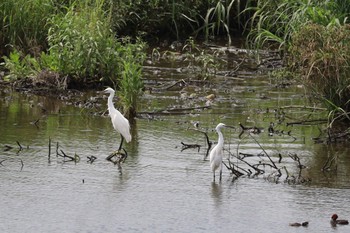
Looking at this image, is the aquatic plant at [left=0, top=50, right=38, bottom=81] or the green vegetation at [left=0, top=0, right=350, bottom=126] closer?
the green vegetation at [left=0, top=0, right=350, bottom=126]

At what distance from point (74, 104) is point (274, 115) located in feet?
9.50

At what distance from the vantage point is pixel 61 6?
16625mm

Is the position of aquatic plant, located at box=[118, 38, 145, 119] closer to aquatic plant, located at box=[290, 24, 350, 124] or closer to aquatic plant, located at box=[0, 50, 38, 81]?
aquatic plant, located at box=[290, 24, 350, 124]

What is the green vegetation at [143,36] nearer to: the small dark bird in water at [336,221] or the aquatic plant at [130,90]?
the aquatic plant at [130,90]

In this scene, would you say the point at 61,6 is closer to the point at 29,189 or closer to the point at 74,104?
the point at 74,104

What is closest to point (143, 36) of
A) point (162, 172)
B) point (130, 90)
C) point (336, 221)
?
point (130, 90)

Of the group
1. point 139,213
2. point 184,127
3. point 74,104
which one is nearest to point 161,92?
point 74,104

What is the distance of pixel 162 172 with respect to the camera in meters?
10.5

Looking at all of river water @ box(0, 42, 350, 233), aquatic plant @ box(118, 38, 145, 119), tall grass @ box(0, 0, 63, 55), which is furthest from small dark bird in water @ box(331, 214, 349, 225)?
tall grass @ box(0, 0, 63, 55)

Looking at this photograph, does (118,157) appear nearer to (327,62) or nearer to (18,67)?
(327,62)

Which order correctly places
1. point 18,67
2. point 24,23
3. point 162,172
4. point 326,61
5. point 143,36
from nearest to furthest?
point 162,172 < point 326,61 < point 18,67 < point 24,23 < point 143,36

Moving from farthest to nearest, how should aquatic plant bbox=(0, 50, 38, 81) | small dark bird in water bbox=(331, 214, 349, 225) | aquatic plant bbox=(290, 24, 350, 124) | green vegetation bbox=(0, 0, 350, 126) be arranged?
aquatic plant bbox=(0, 50, 38, 81)
green vegetation bbox=(0, 0, 350, 126)
aquatic plant bbox=(290, 24, 350, 124)
small dark bird in water bbox=(331, 214, 349, 225)

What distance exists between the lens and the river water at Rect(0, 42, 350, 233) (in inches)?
355

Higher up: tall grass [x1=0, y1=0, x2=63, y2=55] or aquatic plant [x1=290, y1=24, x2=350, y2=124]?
tall grass [x1=0, y1=0, x2=63, y2=55]
